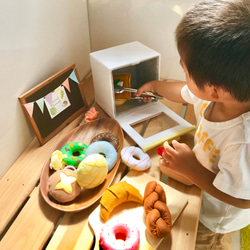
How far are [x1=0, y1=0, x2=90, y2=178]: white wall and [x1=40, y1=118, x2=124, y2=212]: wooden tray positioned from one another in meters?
0.12

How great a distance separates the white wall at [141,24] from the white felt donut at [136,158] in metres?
0.51

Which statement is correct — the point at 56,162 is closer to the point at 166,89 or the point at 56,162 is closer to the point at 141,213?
the point at 141,213

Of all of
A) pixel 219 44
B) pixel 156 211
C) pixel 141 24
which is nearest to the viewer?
pixel 219 44

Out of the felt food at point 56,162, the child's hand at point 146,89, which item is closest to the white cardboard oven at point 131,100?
the child's hand at point 146,89

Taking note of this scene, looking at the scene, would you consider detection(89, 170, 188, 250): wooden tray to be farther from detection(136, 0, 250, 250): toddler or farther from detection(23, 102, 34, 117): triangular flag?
detection(23, 102, 34, 117): triangular flag

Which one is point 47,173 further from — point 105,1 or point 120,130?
point 105,1

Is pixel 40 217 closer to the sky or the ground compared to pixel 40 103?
closer to the ground

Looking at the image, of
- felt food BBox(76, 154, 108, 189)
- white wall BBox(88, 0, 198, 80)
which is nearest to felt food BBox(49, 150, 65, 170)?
felt food BBox(76, 154, 108, 189)

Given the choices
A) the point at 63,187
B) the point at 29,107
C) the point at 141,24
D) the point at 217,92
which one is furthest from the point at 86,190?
the point at 141,24

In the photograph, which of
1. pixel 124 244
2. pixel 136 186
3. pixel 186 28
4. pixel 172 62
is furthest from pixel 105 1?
pixel 124 244

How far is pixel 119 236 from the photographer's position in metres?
0.56

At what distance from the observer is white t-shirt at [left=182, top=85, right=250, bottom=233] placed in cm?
50

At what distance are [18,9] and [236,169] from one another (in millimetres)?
647

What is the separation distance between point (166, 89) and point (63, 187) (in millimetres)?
482
